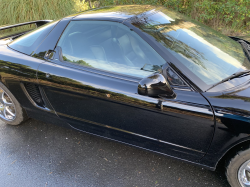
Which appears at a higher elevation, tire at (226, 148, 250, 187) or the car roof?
the car roof

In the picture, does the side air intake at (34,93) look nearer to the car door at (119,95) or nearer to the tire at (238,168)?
the car door at (119,95)

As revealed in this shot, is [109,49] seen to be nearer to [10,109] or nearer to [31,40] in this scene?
[31,40]

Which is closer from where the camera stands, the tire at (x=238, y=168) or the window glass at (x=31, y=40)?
the tire at (x=238, y=168)

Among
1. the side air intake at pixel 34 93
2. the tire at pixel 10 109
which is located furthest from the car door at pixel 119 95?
the tire at pixel 10 109

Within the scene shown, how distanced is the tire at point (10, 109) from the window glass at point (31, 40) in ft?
1.66

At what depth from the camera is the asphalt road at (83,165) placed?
2037 mm

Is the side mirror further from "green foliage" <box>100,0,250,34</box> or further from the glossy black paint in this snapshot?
"green foliage" <box>100,0,250,34</box>

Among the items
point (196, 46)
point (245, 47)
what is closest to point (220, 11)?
point (245, 47)

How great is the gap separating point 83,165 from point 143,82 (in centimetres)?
120

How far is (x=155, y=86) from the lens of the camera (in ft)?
5.11

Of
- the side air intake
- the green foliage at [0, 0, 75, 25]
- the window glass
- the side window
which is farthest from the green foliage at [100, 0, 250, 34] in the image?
the side air intake

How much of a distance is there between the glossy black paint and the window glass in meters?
0.07

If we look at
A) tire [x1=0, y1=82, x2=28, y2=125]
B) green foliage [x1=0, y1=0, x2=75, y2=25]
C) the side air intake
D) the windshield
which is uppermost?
green foliage [x1=0, y1=0, x2=75, y2=25]

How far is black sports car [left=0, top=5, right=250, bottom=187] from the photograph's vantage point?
162 cm
